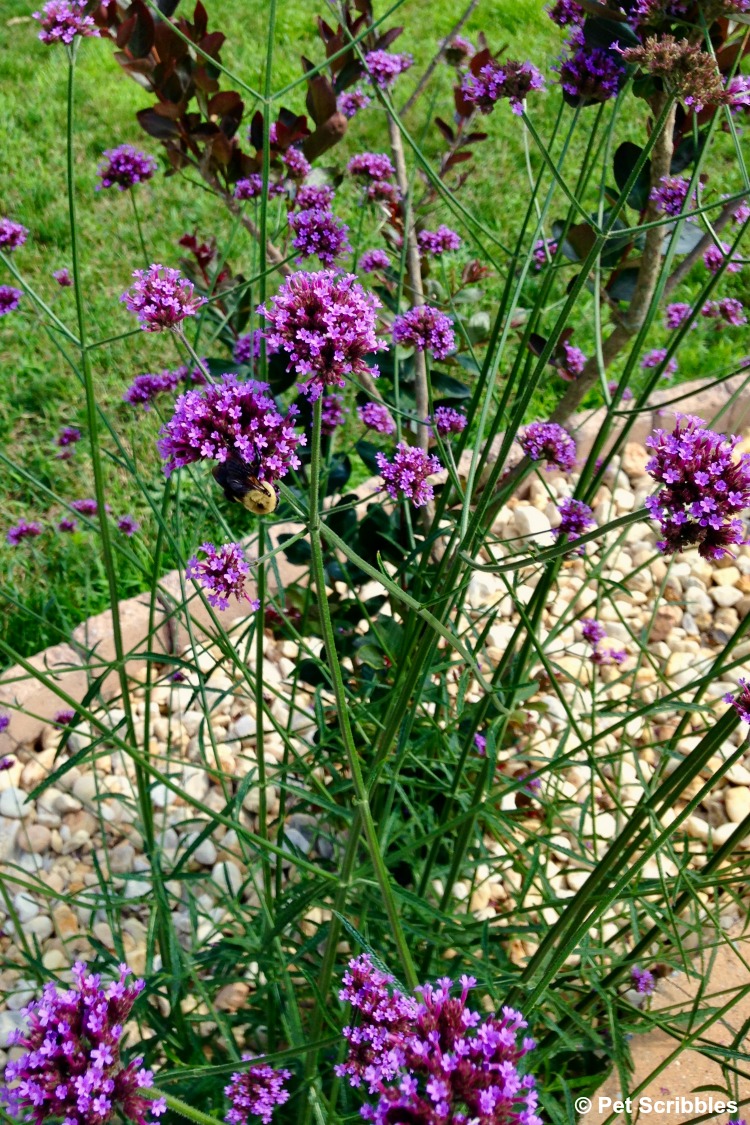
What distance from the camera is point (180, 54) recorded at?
79.0 inches

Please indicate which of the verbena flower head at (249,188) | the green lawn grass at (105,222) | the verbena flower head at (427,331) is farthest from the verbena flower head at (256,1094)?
the verbena flower head at (249,188)

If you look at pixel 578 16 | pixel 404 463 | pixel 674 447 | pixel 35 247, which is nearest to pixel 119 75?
pixel 35 247

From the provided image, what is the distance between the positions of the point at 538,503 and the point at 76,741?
1.70 meters

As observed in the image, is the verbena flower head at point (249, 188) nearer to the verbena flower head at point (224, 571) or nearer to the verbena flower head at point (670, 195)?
the verbena flower head at point (670, 195)

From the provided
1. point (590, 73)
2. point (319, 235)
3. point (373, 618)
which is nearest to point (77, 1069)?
point (319, 235)

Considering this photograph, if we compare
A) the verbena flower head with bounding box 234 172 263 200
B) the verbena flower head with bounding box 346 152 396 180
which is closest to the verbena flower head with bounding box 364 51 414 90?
the verbena flower head with bounding box 346 152 396 180

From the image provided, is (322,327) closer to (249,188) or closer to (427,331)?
(427,331)

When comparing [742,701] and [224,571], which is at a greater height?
[224,571]

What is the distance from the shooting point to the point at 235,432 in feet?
3.60

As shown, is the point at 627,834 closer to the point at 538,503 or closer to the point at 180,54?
the point at 180,54

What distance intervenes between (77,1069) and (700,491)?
816 mm

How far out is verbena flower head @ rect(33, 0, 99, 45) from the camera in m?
1.39

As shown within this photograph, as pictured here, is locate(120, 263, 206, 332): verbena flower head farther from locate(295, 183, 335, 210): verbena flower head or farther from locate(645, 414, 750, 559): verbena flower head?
locate(295, 183, 335, 210): verbena flower head

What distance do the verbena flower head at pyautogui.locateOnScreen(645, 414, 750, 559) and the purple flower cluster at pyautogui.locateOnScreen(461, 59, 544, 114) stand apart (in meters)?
0.69
